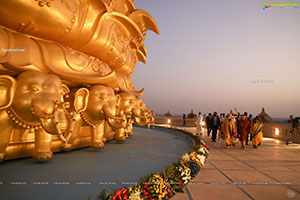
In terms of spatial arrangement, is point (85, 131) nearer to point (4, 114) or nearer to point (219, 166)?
point (4, 114)

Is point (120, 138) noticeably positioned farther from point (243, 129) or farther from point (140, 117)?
point (243, 129)

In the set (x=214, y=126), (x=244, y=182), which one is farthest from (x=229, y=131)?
(x=244, y=182)

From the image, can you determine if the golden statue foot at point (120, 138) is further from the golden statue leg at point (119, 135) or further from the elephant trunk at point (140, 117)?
the elephant trunk at point (140, 117)

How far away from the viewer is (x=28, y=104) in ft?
11.1

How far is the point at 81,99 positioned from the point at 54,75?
103cm

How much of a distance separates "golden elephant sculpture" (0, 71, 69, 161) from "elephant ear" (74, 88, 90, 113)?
3.16 ft

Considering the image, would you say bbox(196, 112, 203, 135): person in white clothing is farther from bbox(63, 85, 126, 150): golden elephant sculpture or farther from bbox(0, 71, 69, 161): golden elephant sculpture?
bbox(0, 71, 69, 161): golden elephant sculpture

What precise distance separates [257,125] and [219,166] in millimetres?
4995

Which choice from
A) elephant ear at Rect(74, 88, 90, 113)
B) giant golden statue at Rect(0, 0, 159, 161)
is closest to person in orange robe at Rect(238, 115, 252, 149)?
giant golden statue at Rect(0, 0, 159, 161)

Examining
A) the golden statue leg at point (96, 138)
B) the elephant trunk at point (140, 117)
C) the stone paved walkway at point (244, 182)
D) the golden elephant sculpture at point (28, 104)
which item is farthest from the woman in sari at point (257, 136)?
the golden elephant sculpture at point (28, 104)

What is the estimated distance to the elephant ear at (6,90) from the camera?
3.27 metres

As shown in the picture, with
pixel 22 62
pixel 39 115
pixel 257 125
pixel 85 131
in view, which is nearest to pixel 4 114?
pixel 39 115

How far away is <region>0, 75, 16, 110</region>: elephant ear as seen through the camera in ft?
10.7

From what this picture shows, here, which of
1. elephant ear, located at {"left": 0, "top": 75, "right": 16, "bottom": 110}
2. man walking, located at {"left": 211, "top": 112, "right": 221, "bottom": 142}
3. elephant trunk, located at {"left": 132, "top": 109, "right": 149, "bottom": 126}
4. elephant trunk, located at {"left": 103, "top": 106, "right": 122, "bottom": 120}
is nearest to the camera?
elephant ear, located at {"left": 0, "top": 75, "right": 16, "bottom": 110}
